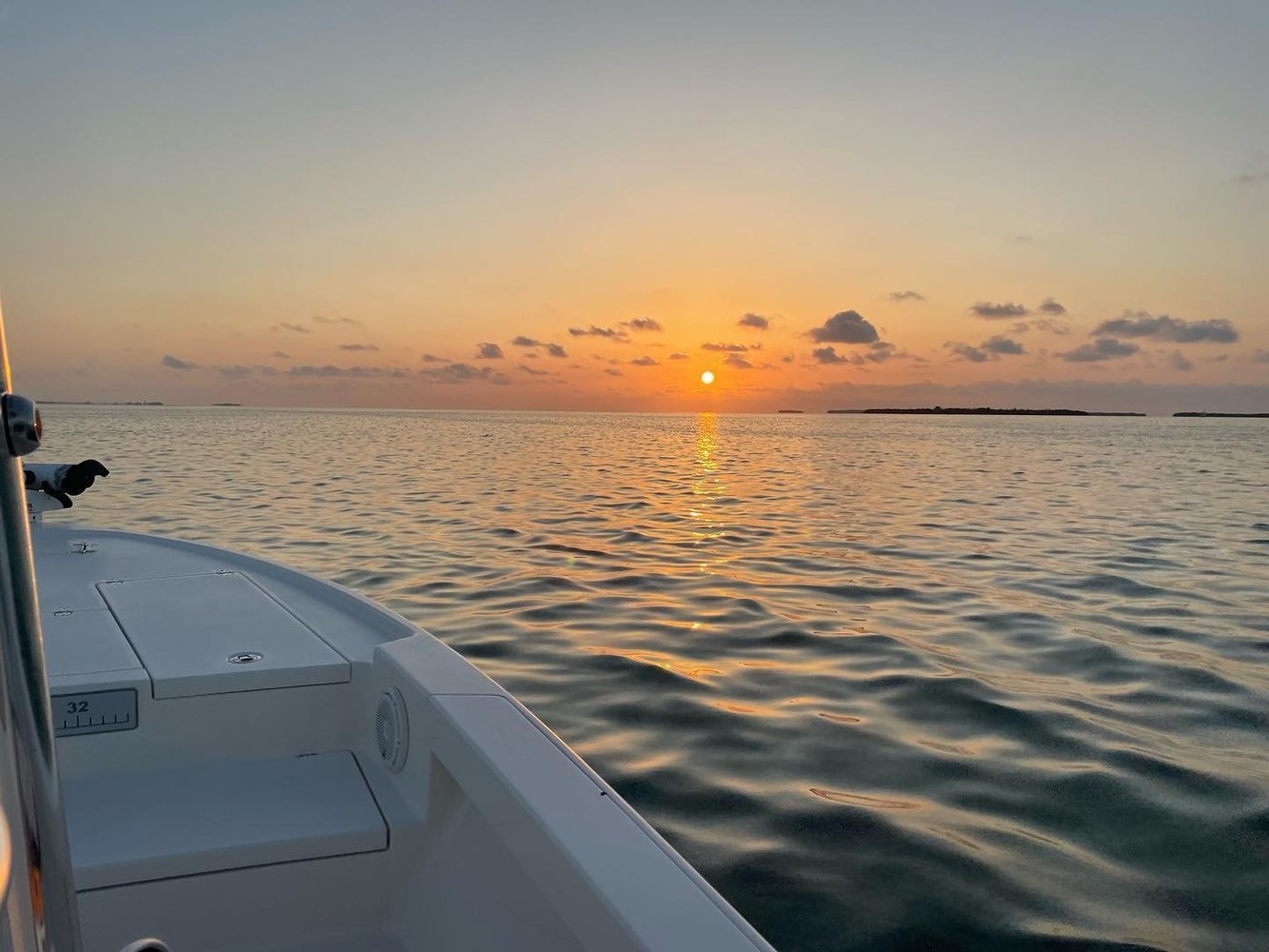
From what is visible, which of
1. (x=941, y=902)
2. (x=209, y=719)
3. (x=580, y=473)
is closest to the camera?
(x=209, y=719)

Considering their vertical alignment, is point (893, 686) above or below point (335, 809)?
below

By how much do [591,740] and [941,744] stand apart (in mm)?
1582

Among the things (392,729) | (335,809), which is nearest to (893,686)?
(392,729)

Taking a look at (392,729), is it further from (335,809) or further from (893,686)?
(893,686)

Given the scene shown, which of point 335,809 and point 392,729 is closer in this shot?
point 335,809

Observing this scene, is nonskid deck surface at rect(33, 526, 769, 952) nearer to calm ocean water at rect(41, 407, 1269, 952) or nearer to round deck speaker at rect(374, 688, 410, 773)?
round deck speaker at rect(374, 688, 410, 773)

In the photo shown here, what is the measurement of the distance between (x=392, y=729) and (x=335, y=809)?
9.8 inches

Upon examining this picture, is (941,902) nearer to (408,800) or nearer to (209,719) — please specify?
(408,800)

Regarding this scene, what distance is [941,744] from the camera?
4.13 m

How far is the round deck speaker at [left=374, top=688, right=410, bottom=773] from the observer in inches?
95.2

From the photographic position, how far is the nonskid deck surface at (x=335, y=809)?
5.28 ft

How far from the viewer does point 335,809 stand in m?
2.32

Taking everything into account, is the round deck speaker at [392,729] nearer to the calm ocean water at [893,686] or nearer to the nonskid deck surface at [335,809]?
the nonskid deck surface at [335,809]

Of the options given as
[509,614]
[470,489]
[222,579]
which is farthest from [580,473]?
[222,579]
